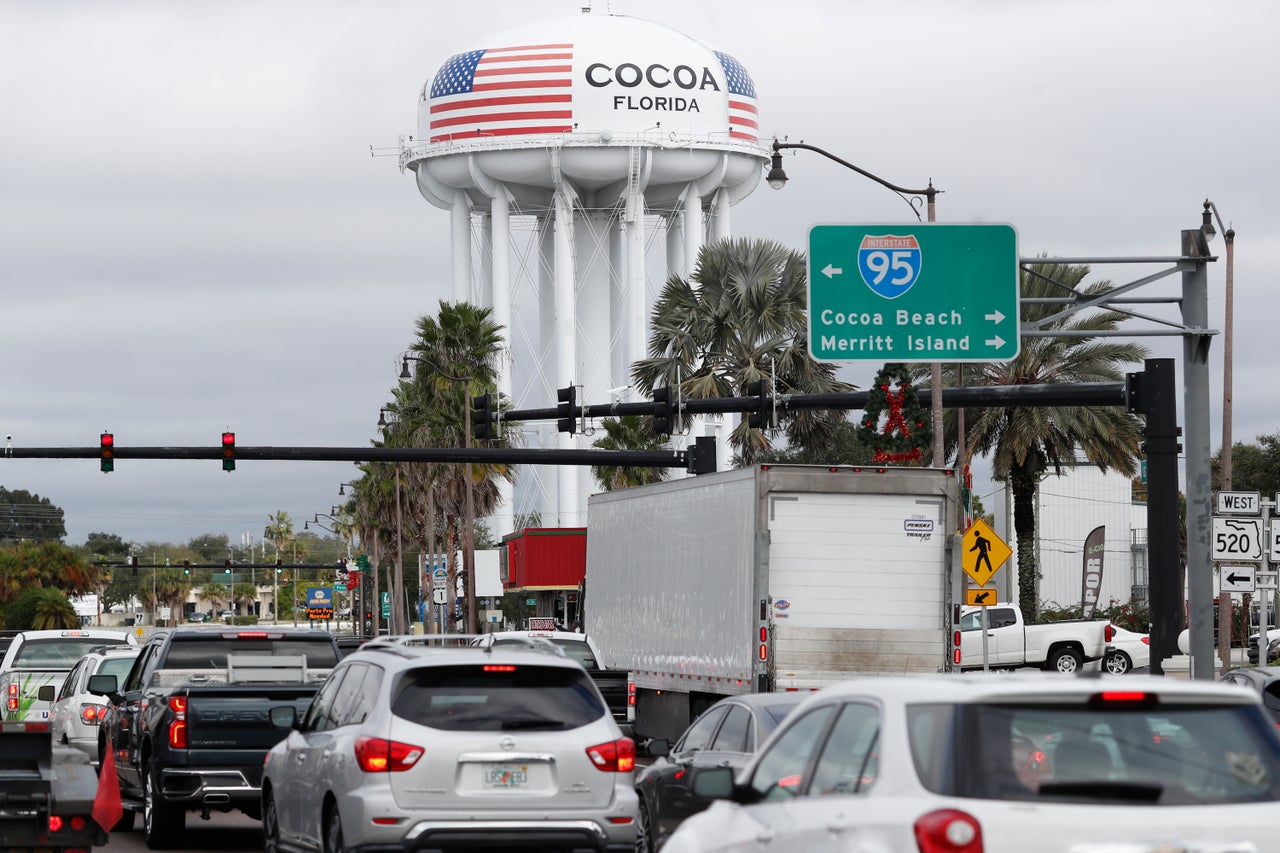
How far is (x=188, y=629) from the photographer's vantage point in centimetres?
1850

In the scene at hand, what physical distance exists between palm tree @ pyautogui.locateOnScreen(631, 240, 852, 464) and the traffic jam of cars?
29.6 metres

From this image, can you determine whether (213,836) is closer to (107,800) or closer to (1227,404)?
(107,800)

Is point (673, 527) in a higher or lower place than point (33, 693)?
higher

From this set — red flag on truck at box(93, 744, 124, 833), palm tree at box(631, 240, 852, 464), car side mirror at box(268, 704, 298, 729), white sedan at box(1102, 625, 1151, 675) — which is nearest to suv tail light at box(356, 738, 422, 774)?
red flag on truck at box(93, 744, 124, 833)

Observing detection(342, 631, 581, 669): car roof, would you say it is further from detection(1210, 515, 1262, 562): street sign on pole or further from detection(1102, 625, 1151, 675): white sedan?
detection(1102, 625, 1151, 675): white sedan

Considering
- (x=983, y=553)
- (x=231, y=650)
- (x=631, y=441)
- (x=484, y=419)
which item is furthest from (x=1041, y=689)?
(x=631, y=441)

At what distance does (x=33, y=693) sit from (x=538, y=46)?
57349 millimetres

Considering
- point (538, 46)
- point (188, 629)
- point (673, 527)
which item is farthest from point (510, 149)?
point (188, 629)

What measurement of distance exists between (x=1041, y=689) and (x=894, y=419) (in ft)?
97.1

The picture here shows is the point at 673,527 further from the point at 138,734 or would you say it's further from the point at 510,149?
the point at 510,149

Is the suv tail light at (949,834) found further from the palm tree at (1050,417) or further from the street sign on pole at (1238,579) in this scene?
the palm tree at (1050,417)

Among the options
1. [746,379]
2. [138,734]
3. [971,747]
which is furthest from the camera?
[746,379]

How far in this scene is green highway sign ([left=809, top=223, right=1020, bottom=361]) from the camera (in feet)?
86.6

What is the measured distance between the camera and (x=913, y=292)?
2670cm
